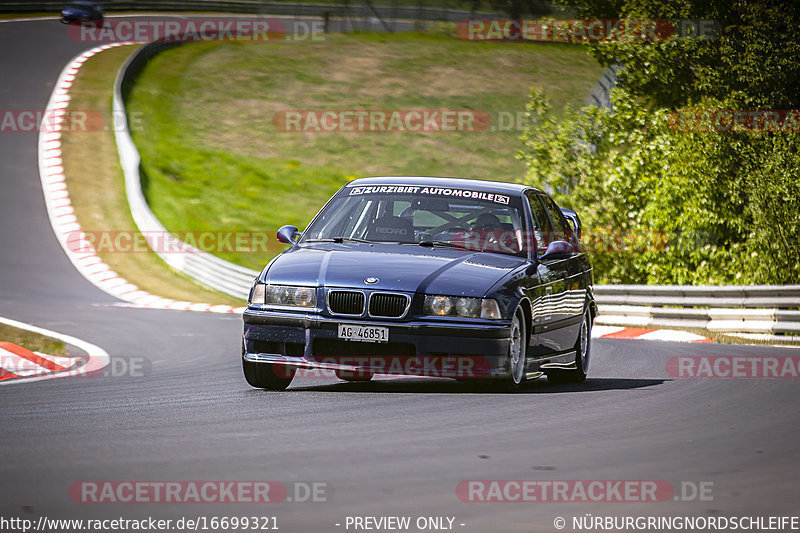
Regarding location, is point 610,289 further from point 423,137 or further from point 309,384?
point 423,137

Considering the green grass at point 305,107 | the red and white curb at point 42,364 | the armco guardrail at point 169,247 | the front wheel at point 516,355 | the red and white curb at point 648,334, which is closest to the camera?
the front wheel at point 516,355

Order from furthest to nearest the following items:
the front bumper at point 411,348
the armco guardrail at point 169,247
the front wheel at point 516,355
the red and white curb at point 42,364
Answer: the armco guardrail at point 169,247
the red and white curb at point 42,364
the front wheel at point 516,355
the front bumper at point 411,348

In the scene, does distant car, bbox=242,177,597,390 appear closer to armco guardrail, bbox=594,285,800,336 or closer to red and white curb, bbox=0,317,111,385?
red and white curb, bbox=0,317,111,385

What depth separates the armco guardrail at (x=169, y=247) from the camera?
978 inches

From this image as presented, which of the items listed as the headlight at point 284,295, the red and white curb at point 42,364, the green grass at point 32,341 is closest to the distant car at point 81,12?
the green grass at point 32,341

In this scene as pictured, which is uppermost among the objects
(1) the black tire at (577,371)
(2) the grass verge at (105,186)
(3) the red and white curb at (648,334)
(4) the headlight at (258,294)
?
(4) the headlight at (258,294)

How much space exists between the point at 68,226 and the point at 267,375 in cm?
2135

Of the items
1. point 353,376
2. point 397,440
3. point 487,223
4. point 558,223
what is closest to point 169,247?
point 558,223

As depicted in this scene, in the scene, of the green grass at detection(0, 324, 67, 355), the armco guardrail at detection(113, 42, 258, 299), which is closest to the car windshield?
the green grass at detection(0, 324, 67, 355)

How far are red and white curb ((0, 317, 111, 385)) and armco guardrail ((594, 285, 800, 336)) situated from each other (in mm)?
9218

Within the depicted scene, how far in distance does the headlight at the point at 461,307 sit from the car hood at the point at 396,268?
0.04 m

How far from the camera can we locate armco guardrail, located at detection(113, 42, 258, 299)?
81.5ft

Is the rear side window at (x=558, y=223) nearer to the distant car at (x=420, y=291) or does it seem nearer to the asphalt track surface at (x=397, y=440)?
the distant car at (x=420, y=291)

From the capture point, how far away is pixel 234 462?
595 cm
